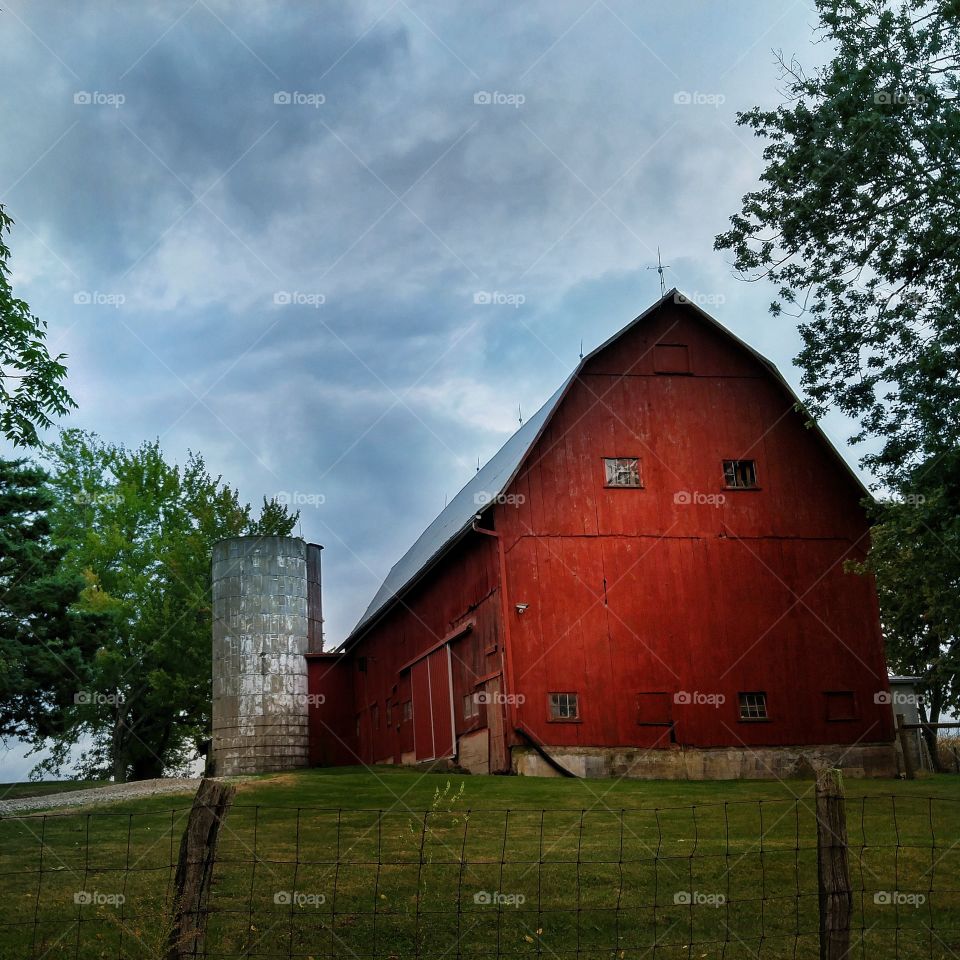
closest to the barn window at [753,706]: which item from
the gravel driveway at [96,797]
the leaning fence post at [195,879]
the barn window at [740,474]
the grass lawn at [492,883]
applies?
the barn window at [740,474]

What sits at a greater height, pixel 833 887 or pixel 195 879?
pixel 195 879

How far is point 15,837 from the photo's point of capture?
13555 millimetres

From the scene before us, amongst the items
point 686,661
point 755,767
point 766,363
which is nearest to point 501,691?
point 686,661

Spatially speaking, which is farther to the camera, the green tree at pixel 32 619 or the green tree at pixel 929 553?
the green tree at pixel 32 619

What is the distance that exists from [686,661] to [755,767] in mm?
2294

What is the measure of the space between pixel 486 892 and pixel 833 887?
13.1 ft

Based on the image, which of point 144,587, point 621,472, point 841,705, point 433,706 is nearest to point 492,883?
point 621,472

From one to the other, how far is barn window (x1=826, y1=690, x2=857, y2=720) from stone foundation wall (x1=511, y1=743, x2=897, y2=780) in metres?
0.56

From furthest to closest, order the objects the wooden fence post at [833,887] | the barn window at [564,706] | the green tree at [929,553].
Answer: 1. the barn window at [564,706]
2. the green tree at [929,553]
3. the wooden fence post at [833,887]

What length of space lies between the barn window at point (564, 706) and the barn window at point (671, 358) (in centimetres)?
692

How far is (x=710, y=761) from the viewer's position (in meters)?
20.3

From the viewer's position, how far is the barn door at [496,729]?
64.1 feet

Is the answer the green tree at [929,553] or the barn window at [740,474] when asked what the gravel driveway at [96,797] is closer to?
the barn window at [740,474]

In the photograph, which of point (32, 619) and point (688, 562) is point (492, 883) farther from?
point (32, 619)
